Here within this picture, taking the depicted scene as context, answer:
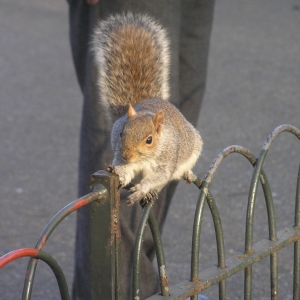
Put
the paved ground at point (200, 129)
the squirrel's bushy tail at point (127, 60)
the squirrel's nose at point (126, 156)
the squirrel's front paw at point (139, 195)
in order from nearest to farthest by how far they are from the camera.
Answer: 1. the squirrel's front paw at point (139, 195)
2. the squirrel's nose at point (126, 156)
3. the squirrel's bushy tail at point (127, 60)
4. the paved ground at point (200, 129)

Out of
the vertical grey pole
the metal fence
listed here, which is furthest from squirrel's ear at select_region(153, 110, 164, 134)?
the vertical grey pole

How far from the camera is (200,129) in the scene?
13.3 ft

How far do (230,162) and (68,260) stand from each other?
1247 millimetres

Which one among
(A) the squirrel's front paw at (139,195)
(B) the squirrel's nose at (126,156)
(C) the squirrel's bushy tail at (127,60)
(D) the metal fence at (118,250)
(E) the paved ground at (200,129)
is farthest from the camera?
(E) the paved ground at (200,129)

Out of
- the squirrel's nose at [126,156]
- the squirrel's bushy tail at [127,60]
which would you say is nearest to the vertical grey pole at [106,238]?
the squirrel's nose at [126,156]

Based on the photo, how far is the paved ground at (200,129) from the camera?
2678 mm

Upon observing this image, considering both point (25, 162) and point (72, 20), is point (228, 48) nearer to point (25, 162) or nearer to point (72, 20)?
point (25, 162)

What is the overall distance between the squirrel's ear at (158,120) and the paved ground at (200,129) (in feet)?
3.33

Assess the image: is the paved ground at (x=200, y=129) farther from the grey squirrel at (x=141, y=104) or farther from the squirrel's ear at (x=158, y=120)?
the squirrel's ear at (x=158, y=120)

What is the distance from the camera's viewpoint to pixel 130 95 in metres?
1.60

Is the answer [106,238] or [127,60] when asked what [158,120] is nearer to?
[127,60]

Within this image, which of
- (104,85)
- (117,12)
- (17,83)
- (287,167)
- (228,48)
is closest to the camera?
(104,85)

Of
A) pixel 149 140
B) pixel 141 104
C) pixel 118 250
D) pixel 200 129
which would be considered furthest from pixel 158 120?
pixel 200 129

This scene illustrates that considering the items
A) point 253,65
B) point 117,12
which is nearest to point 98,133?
point 117,12
